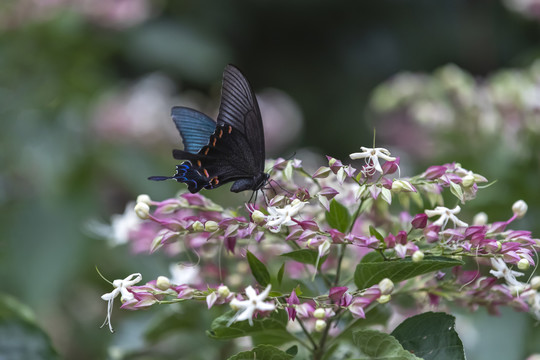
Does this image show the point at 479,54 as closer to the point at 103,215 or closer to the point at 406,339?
the point at 103,215

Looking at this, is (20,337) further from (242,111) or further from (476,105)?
(476,105)

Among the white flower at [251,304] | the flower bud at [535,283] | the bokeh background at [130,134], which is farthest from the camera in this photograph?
the bokeh background at [130,134]

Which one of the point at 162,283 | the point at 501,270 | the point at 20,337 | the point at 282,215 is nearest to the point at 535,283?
the point at 501,270

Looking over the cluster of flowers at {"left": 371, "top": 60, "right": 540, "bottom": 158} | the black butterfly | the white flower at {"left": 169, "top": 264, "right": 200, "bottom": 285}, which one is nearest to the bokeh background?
the cluster of flowers at {"left": 371, "top": 60, "right": 540, "bottom": 158}

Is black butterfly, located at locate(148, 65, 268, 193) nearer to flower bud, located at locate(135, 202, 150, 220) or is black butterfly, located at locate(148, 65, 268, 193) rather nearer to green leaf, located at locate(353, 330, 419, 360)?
flower bud, located at locate(135, 202, 150, 220)

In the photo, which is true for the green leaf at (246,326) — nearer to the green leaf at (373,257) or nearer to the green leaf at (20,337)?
the green leaf at (373,257)

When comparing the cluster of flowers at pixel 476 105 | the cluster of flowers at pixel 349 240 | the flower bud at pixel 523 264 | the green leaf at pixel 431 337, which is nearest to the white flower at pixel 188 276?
the cluster of flowers at pixel 349 240

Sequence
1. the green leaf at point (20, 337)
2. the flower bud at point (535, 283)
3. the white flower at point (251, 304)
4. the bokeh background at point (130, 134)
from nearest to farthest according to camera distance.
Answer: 1. the white flower at point (251, 304)
2. the flower bud at point (535, 283)
3. the green leaf at point (20, 337)
4. the bokeh background at point (130, 134)
